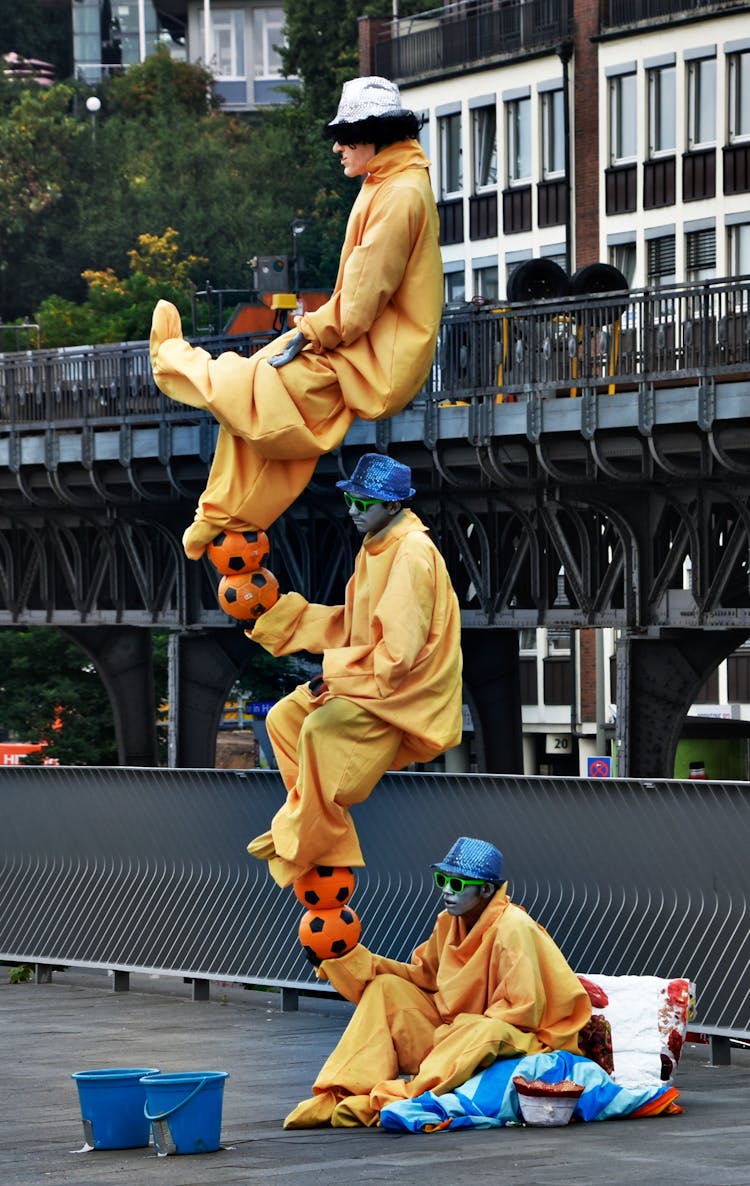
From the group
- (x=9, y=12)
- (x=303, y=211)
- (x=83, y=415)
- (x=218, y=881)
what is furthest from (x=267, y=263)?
(x=9, y=12)

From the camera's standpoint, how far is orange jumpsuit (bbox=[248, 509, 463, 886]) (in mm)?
12805

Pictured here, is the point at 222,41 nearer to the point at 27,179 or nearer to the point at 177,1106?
the point at 27,179

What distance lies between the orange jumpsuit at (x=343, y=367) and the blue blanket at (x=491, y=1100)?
2.63 m

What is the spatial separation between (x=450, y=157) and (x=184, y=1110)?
196 feet

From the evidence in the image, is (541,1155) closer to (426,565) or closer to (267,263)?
(426,565)

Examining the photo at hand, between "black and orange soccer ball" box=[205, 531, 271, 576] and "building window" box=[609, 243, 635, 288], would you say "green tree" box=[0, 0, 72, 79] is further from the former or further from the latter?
"black and orange soccer ball" box=[205, 531, 271, 576]

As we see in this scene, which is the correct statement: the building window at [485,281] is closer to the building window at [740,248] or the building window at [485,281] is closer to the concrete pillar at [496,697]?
A: the building window at [740,248]

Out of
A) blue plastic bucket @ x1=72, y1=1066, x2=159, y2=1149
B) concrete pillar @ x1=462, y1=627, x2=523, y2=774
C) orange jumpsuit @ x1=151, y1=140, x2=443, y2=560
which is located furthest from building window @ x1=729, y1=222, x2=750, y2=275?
blue plastic bucket @ x1=72, y1=1066, x2=159, y2=1149

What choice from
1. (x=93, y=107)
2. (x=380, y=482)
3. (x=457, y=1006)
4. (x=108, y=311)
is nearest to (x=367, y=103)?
(x=380, y=482)

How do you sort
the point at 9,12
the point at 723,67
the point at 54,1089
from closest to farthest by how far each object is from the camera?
1. the point at 54,1089
2. the point at 723,67
3. the point at 9,12

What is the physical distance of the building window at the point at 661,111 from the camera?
62.5m

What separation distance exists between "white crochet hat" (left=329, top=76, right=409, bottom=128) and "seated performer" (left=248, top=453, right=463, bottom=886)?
1535 mm

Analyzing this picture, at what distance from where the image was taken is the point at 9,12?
→ 413ft

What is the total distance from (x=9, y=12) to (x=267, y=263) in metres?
76.3
